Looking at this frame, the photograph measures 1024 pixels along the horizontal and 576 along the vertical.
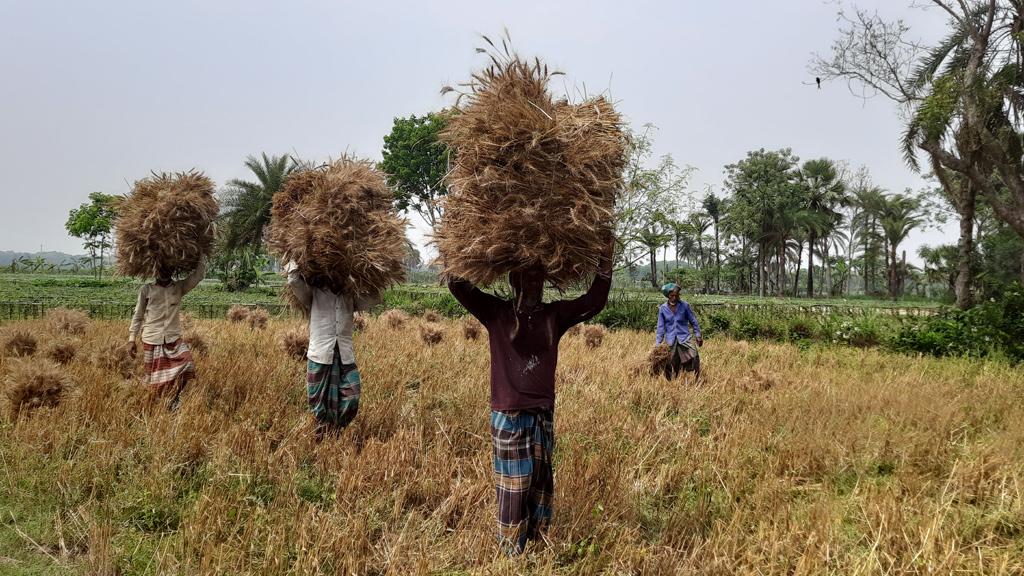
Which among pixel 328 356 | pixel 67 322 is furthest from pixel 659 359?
pixel 67 322

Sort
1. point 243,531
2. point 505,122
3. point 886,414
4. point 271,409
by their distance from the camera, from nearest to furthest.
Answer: point 505,122
point 243,531
point 271,409
point 886,414

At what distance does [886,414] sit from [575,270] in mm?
5178

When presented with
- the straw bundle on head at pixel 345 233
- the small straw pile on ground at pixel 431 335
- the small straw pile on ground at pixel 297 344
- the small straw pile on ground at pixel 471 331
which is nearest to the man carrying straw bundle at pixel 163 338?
the straw bundle on head at pixel 345 233

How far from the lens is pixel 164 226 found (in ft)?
17.7

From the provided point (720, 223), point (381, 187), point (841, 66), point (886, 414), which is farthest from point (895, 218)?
point (381, 187)

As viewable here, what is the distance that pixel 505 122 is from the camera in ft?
9.62

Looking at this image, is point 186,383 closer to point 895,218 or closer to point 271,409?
point 271,409

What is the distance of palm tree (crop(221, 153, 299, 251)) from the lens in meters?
28.7

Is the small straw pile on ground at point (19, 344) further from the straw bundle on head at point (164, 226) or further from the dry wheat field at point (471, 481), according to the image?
the straw bundle on head at point (164, 226)

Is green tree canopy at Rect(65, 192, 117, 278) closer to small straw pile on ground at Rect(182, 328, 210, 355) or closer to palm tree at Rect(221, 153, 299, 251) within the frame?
palm tree at Rect(221, 153, 299, 251)

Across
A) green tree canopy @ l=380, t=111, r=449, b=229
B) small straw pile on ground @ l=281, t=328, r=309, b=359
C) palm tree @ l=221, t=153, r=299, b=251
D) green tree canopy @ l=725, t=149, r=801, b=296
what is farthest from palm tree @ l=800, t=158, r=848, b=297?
small straw pile on ground @ l=281, t=328, r=309, b=359

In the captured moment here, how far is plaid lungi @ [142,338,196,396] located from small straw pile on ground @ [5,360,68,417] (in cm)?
71

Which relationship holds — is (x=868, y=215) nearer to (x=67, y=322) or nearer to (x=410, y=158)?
(x=410, y=158)

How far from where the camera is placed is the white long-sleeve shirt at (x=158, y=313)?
5.41m
